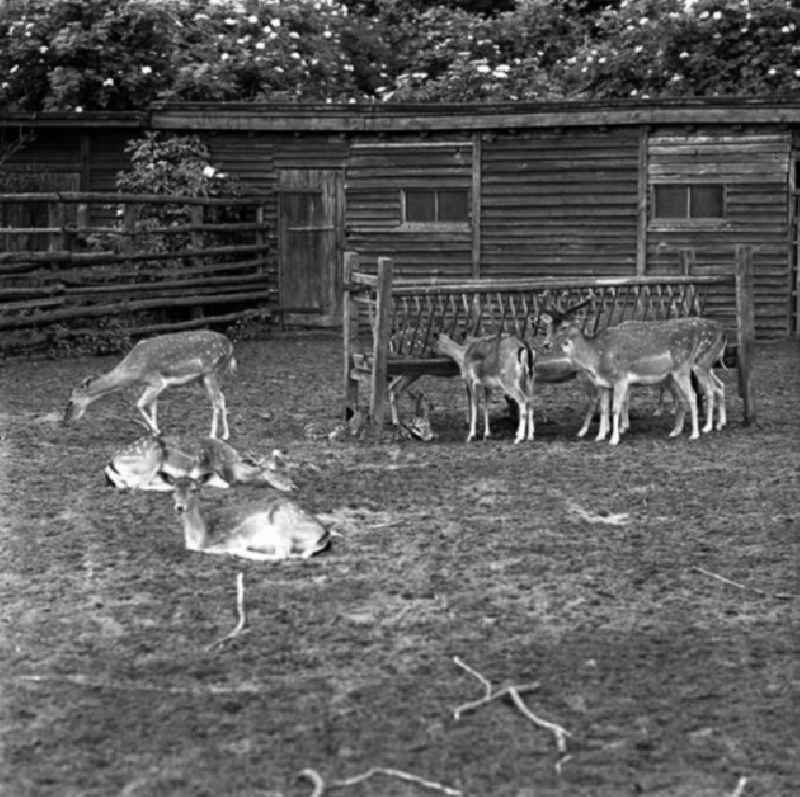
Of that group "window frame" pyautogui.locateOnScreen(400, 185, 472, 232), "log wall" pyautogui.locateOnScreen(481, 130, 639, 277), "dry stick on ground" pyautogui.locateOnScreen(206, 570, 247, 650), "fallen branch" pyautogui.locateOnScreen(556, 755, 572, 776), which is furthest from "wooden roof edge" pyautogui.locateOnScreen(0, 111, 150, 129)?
"fallen branch" pyautogui.locateOnScreen(556, 755, 572, 776)

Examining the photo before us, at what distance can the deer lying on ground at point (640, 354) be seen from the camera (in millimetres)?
13367

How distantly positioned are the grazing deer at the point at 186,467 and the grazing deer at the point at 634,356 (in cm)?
309

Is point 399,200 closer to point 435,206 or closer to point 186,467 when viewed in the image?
point 435,206

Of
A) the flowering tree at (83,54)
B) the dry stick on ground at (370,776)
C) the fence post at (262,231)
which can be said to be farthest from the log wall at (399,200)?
the dry stick on ground at (370,776)

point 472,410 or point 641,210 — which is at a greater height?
point 641,210

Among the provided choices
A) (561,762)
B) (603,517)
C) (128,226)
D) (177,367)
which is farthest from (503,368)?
(128,226)

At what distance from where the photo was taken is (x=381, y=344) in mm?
13727

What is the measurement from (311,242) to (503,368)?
11100 mm

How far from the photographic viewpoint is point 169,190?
76.9 feet

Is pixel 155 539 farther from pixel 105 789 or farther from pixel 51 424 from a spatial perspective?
pixel 51 424

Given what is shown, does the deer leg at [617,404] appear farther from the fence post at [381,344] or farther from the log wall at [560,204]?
the log wall at [560,204]

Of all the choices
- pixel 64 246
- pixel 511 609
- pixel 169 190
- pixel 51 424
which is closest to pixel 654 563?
pixel 511 609

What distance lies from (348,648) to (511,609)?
98cm

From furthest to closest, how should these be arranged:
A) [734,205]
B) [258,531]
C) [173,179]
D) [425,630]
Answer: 1. [173,179]
2. [734,205]
3. [258,531]
4. [425,630]
